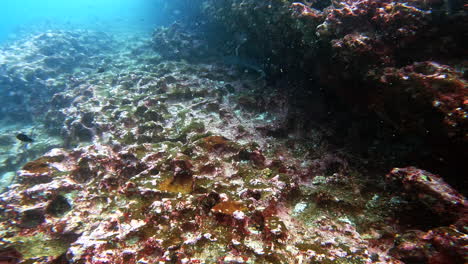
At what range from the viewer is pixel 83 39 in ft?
78.7

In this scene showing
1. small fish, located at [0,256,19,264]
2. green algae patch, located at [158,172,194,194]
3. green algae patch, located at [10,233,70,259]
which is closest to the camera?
small fish, located at [0,256,19,264]

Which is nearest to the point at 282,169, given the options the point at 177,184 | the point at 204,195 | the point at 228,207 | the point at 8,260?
the point at 228,207

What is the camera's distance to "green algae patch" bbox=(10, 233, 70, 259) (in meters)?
4.82

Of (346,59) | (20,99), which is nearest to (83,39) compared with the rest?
(20,99)

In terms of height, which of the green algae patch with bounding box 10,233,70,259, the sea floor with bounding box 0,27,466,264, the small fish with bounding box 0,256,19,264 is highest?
the sea floor with bounding box 0,27,466,264

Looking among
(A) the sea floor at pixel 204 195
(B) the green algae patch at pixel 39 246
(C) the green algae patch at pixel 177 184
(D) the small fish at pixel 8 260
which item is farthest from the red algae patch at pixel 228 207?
(D) the small fish at pixel 8 260

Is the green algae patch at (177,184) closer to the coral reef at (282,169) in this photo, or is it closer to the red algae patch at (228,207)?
the coral reef at (282,169)

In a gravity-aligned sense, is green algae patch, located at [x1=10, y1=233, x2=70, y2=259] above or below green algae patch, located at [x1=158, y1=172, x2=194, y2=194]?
below

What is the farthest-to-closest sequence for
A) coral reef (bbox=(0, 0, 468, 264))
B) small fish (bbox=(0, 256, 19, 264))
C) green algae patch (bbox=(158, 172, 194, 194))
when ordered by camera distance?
green algae patch (bbox=(158, 172, 194, 194)), small fish (bbox=(0, 256, 19, 264)), coral reef (bbox=(0, 0, 468, 264))

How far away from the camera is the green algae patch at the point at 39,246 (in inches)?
190

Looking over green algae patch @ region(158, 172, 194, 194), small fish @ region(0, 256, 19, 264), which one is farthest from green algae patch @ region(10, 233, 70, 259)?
green algae patch @ region(158, 172, 194, 194)

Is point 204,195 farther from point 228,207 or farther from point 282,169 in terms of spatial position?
point 282,169

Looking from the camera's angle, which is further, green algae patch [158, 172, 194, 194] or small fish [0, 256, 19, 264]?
green algae patch [158, 172, 194, 194]

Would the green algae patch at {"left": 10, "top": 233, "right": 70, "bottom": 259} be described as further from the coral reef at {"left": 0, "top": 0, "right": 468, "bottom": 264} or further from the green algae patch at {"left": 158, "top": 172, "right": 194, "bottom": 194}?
the green algae patch at {"left": 158, "top": 172, "right": 194, "bottom": 194}
